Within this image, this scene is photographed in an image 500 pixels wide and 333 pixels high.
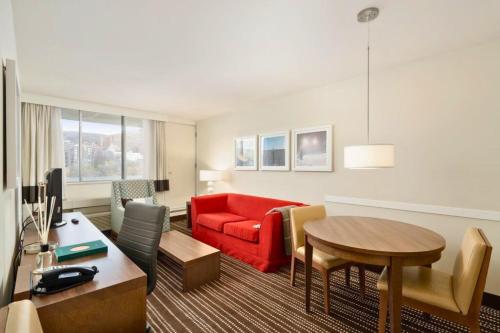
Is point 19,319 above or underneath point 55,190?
underneath

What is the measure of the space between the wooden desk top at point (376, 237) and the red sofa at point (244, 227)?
0.86 metres

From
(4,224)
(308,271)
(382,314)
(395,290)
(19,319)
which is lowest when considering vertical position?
(382,314)

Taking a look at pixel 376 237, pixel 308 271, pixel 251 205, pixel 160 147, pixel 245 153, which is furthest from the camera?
pixel 160 147

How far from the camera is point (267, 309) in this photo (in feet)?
7.11

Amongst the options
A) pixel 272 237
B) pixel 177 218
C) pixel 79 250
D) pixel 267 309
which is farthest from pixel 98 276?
pixel 177 218

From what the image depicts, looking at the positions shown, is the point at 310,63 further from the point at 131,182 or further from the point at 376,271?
the point at 131,182

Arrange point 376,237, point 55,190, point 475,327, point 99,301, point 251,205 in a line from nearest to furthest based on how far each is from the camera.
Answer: point 99,301 → point 475,327 → point 376,237 → point 55,190 → point 251,205

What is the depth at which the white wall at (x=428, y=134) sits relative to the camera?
2188 millimetres

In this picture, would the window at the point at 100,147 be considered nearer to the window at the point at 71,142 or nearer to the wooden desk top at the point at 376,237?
the window at the point at 71,142

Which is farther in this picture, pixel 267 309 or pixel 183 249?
pixel 183 249

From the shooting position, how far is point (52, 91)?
3.66m

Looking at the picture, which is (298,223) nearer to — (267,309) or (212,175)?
(267,309)

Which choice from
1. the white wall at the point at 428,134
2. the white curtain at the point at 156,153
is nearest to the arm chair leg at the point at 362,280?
the white wall at the point at 428,134

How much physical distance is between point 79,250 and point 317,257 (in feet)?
5.99
